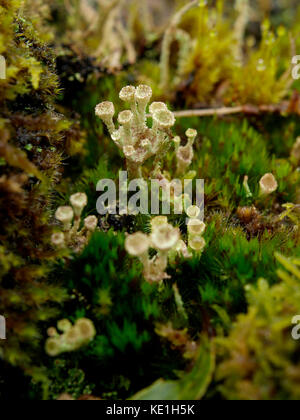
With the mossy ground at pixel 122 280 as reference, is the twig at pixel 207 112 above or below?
above

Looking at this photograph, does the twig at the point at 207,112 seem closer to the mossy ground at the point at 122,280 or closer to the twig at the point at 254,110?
the twig at the point at 254,110

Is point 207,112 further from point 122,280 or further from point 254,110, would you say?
point 122,280

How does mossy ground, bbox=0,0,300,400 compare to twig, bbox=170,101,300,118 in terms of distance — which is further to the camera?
twig, bbox=170,101,300,118

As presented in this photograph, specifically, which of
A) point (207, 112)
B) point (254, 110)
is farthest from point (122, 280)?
point (254, 110)

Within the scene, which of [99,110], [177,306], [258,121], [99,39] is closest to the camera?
[177,306]

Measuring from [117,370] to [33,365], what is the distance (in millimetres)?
310

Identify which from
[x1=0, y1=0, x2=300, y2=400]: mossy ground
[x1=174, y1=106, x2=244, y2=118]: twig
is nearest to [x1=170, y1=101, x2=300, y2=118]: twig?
[x1=174, y1=106, x2=244, y2=118]: twig

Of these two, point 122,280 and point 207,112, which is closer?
point 122,280

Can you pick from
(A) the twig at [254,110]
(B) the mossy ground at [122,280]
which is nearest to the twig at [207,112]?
(A) the twig at [254,110]

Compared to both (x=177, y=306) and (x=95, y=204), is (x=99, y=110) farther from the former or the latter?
(x=177, y=306)

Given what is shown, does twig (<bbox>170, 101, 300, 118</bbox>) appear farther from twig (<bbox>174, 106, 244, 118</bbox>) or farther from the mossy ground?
the mossy ground
